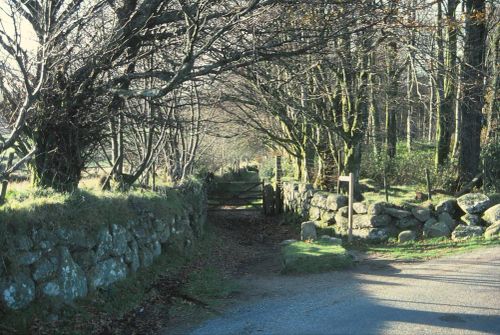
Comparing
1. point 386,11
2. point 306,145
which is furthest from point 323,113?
point 386,11

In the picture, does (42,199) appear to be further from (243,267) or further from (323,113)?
(323,113)

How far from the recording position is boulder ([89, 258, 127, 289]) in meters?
7.16

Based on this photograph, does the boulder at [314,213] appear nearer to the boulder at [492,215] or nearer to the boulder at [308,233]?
the boulder at [308,233]

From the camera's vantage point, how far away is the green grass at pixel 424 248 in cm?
1112

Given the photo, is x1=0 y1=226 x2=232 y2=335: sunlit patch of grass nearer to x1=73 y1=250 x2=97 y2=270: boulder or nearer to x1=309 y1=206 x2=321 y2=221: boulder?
x1=73 y1=250 x2=97 y2=270: boulder

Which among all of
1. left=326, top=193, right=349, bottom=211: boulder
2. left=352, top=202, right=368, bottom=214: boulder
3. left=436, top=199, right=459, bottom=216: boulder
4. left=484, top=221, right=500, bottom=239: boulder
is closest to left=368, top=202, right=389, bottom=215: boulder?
left=352, top=202, right=368, bottom=214: boulder

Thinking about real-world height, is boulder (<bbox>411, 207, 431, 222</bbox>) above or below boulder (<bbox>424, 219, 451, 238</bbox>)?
above

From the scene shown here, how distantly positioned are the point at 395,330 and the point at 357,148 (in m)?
11.0

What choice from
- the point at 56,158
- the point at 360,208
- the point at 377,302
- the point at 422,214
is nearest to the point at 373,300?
the point at 377,302

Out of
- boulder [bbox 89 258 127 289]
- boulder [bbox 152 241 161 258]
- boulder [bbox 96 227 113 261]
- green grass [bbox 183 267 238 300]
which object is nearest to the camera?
boulder [bbox 89 258 127 289]

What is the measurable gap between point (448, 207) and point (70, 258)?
33.4 feet

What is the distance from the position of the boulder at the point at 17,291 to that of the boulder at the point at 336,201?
10.9 meters

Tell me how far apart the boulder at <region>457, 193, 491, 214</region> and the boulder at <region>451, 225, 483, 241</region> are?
79 cm

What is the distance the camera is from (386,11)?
10.0 metres
